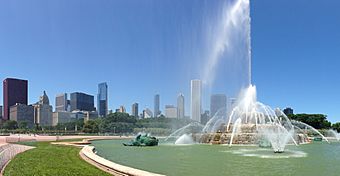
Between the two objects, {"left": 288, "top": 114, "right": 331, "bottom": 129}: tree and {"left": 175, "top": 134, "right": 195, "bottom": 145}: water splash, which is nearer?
{"left": 175, "top": 134, "right": 195, "bottom": 145}: water splash

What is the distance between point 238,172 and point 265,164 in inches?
145

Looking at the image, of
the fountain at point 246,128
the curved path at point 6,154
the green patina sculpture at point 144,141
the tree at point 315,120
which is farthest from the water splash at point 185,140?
the tree at point 315,120

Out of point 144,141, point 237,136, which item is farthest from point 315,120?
point 144,141

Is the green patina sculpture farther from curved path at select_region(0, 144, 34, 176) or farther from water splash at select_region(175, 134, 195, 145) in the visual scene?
curved path at select_region(0, 144, 34, 176)

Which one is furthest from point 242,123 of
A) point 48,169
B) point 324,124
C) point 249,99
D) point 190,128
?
point 324,124

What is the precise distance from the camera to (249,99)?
152 feet

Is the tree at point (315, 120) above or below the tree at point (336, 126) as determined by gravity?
above

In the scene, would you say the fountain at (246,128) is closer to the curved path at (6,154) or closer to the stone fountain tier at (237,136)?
the stone fountain tier at (237,136)

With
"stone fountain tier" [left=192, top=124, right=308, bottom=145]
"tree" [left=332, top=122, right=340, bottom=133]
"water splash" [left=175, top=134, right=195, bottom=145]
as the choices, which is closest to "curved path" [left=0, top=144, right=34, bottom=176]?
"water splash" [left=175, top=134, right=195, bottom=145]

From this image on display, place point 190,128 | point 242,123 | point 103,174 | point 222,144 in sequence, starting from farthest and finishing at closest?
point 190,128, point 242,123, point 222,144, point 103,174

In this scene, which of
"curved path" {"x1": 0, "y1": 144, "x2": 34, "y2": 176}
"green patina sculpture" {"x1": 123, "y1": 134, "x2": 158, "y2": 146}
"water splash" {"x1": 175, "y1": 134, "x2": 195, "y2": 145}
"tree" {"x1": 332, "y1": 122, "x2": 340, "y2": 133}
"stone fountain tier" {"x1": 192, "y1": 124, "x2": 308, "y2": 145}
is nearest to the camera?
"curved path" {"x1": 0, "y1": 144, "x2": 34, "y2": 176}

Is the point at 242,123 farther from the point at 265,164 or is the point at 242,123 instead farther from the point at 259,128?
the point at 265,164

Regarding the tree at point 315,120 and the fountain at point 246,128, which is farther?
the tree at point 315,120

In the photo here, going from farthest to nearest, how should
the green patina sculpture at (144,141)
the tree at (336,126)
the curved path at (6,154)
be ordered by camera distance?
the tree at (336,126)
the green patina sculpture at (144,141)
the curved path at (6,154)
